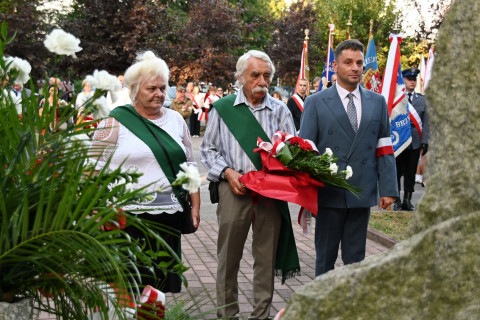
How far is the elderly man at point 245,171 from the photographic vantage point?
4973mm

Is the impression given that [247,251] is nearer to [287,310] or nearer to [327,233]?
[327,233]

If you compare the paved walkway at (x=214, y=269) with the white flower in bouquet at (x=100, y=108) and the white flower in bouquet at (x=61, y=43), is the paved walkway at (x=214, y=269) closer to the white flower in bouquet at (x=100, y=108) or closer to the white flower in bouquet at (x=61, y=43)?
the white flower in bouquet at (x=100, y=108)

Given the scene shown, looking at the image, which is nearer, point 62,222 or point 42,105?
point 62,222

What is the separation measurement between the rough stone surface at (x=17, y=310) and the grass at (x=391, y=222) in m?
6.62

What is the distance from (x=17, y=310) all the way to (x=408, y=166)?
9.69m

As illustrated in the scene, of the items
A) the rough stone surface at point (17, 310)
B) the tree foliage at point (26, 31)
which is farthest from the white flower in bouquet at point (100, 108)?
the tree foliage at point (26, 31)

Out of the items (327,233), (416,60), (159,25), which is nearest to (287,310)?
(327,233)

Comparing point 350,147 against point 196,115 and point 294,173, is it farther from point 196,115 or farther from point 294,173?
point 196,115

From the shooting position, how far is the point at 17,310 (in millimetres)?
2100

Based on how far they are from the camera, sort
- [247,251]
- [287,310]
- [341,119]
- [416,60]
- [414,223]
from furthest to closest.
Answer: [416,60] < [247,251] < [341,119] < [414,223] < [287,310]

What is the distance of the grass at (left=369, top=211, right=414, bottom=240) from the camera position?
882cm

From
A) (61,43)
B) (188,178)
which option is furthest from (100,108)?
(188,178)

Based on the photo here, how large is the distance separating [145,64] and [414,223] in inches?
98.3

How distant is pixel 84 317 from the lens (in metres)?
2.29
